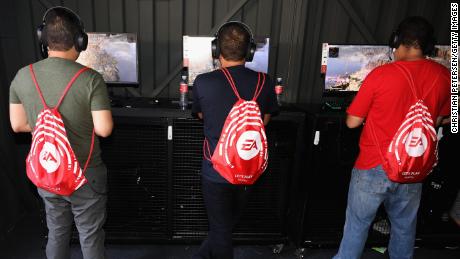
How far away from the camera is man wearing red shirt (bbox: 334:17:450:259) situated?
62.5 inches

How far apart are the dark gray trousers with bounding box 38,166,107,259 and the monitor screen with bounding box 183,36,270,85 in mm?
1174

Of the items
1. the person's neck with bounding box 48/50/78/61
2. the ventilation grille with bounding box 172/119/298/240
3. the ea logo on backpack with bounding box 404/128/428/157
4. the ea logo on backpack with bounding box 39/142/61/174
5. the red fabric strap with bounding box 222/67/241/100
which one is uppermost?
the person's neck with bounding box 48/50/78/61

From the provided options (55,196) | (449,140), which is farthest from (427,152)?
(55,196)

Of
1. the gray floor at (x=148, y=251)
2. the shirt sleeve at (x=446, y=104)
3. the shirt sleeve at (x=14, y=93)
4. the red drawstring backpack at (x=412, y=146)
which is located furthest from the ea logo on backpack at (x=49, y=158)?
the shirt sleeve at (x=446, y=104)

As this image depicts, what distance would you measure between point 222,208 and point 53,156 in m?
0.83

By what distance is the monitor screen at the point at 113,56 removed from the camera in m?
2.42

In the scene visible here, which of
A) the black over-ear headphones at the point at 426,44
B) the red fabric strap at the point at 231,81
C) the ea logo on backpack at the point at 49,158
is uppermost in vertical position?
the black over-ear headphones at the point at 426,44

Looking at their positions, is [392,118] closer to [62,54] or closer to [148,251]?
[62,54]

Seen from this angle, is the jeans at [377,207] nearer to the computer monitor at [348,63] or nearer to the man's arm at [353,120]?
the man's arm at [353,120]

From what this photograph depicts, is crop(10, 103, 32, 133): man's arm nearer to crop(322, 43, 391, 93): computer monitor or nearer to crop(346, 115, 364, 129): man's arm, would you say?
crop(346, 115, 364, 129): man's arm

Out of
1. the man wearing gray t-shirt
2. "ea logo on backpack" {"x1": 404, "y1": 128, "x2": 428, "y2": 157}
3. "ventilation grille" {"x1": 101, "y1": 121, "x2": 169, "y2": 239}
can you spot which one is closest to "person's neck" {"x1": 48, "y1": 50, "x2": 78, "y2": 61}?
the man wearing gray t-shirt

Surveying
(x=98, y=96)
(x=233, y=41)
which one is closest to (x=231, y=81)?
(x=233, y=41)

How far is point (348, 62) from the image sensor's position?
2.56m

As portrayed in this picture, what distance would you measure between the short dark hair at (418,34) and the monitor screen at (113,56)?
180 cm
